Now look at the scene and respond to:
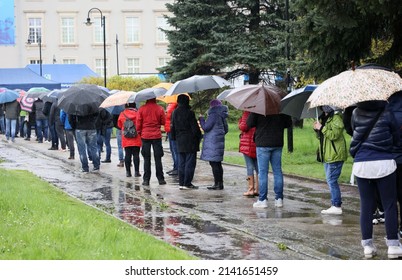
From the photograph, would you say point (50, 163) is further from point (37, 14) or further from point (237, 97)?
point (37, 14)

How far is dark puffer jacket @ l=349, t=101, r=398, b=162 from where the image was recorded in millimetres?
9883

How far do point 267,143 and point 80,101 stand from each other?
7.71m

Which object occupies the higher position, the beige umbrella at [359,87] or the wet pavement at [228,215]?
the beige umbrella at [359,87]

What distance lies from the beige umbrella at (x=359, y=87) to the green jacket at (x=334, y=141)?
3.00 metres

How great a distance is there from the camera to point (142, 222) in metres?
12.9

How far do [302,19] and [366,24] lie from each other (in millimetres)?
1271

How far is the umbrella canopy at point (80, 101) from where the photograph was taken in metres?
20.9

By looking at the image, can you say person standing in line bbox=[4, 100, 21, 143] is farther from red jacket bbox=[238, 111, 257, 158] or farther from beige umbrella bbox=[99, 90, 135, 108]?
red jacket bbox=[238, 111, 257, 158]

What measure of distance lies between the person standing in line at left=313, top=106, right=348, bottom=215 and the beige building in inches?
2751

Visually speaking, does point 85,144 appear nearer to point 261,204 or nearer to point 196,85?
point 196,85

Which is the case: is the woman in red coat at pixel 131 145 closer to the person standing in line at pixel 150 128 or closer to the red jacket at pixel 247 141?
the person standing in line at pixel 150 128

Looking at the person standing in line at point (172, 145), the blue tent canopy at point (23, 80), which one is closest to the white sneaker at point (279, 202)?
the person standing in line at point (172, 145)

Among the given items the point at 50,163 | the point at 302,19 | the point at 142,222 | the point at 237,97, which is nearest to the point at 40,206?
the point at 142,222

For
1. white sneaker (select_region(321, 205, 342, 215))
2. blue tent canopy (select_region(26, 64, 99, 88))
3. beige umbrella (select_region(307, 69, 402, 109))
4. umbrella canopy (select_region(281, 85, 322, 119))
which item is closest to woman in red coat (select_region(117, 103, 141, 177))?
umbrella canopy (select_region(281, 85, 322, 119))
